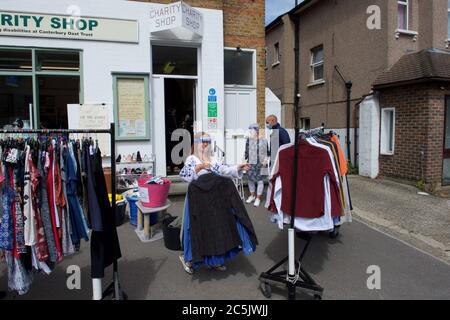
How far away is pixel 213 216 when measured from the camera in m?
3.74

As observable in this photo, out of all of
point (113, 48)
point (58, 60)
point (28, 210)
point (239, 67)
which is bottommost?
point (28, 210)

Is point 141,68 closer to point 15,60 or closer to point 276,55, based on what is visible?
point 15,60

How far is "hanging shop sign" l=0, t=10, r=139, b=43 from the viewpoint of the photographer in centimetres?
697

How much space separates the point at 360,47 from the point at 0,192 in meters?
11.2

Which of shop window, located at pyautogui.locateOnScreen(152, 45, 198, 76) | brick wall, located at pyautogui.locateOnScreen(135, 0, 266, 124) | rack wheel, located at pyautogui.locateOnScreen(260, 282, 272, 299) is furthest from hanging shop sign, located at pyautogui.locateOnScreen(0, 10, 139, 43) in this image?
rack wheel, located at pyautogui.locateOnScreen(260, 282, 272, 299)

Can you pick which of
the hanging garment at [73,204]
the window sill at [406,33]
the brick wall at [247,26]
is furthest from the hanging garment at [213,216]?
the window sill at [406,33]

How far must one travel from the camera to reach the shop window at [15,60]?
7156 millimetres

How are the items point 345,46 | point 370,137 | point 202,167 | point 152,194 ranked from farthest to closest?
point 345,46 < point 370,137 < point 152,194 < point 202,167

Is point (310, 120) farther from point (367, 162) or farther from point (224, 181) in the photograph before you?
point (224, 181)

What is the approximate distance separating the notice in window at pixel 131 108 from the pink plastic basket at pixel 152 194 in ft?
9.38

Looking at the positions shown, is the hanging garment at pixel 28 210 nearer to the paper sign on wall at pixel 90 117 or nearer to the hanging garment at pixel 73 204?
the hanging garment at pixel 73 204

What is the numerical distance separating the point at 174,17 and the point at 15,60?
3.47 m

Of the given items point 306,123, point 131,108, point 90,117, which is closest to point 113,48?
point 131,108

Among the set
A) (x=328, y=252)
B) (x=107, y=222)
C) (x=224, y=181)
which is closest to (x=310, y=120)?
(x=328, y=252)
